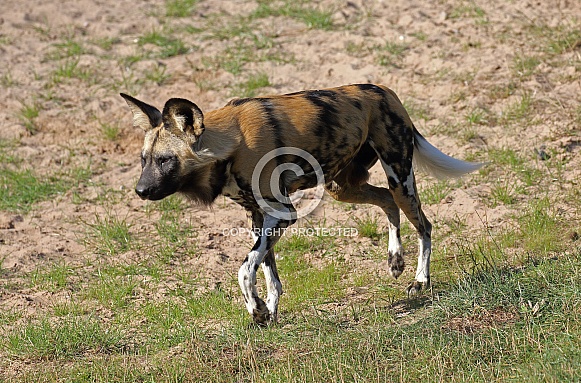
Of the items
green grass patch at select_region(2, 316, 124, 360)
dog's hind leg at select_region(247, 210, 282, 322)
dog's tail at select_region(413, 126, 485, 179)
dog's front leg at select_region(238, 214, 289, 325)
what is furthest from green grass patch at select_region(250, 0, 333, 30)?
green grass patch at select_region(2, 316, 124, 360)

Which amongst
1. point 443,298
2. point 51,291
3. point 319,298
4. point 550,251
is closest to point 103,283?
point 51,291

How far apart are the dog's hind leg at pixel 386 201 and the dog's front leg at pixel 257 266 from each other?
94 cm

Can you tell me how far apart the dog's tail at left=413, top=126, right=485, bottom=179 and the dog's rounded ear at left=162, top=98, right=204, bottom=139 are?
176cm

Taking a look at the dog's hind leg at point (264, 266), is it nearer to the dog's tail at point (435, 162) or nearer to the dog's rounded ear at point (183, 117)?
the dog's rounded ear at point (183, 117)

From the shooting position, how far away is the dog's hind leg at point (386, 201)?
6.25 meters

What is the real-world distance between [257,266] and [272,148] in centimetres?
69

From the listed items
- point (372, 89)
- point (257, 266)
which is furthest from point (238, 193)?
point (372, 89)

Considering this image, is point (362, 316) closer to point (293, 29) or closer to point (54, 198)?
point (54, 198)

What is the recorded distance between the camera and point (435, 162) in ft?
20.9

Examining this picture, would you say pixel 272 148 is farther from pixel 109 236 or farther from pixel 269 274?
pixel 109 236

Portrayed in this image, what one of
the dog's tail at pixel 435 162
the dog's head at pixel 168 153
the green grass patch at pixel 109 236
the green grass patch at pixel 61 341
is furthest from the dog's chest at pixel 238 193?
the green grass patch at pixel 109 236

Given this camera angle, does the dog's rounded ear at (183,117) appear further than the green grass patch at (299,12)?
No

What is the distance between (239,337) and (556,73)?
4.88 meters

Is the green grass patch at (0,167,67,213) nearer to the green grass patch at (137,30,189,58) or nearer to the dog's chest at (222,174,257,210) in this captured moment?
the green grass patch at (137,30,189,58)
